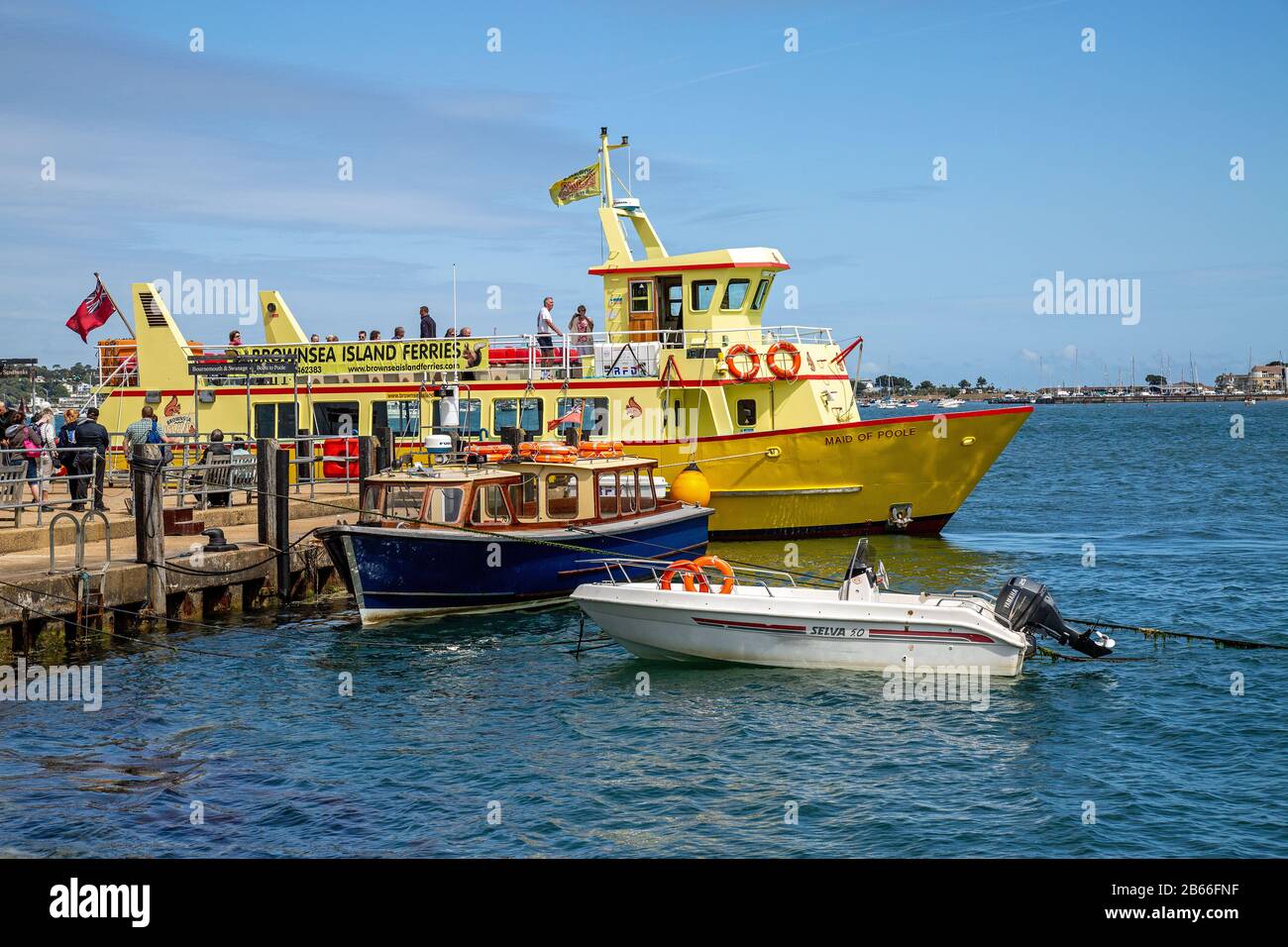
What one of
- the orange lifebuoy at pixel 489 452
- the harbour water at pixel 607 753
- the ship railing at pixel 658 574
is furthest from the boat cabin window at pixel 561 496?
the harbour water at pixel 607 753

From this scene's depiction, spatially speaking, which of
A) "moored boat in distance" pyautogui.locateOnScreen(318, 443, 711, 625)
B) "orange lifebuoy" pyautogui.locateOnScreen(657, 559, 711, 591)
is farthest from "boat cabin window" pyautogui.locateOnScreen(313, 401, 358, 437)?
"orange lifebuoy" pyautogui.locateOnScreen(657, 559, 711, 591)

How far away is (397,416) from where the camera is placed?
29422mm

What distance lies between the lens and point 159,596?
699 inches

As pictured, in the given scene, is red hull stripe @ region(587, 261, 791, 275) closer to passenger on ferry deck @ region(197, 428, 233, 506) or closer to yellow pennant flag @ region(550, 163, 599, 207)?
yellow pennant flag @ region(550, 163, 599, 207)

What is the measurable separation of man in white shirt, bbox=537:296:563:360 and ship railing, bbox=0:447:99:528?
1037 centimetres

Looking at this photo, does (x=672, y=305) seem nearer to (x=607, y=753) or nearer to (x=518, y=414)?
(x=518, y=414)

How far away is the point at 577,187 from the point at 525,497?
13.3 m

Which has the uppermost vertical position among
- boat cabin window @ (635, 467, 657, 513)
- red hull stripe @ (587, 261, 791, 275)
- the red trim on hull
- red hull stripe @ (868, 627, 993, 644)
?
red hull stripe @ (587, 261, 791, 275)

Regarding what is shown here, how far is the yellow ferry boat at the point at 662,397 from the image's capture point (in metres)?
26.8

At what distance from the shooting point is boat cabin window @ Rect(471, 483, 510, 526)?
745 inches

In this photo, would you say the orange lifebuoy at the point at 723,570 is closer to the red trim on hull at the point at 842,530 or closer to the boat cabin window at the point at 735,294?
the red trim on hull at the point at 842,530
